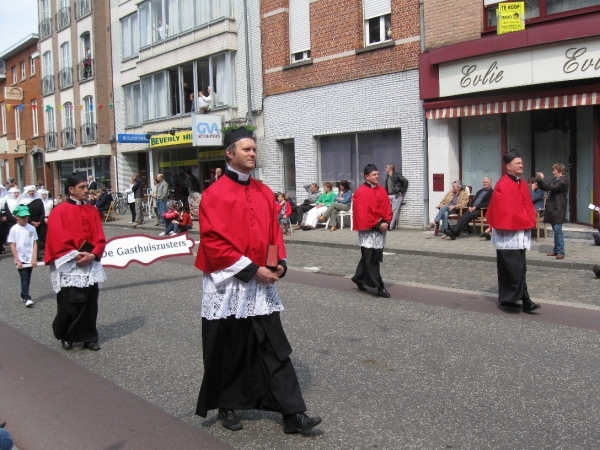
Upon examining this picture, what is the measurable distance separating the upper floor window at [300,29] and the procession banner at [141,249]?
10.9 metres

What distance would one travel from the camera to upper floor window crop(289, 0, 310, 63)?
19750mm

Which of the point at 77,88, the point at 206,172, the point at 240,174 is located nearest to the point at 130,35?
the point at 77,88

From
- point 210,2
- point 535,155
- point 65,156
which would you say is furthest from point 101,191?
point 535,155

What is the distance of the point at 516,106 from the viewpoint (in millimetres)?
14281

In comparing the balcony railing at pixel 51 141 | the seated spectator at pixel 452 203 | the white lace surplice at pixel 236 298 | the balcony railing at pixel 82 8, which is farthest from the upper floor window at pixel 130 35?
the white lace surplice at pixel 236 298

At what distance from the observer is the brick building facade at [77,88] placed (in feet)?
103

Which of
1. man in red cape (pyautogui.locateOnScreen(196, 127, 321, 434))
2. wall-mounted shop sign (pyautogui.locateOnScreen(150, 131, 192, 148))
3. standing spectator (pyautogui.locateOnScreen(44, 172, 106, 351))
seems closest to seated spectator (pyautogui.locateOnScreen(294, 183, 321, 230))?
wall-mounted shop sign (pyautogui.locateOnScreen(150, 131, 192, 148))

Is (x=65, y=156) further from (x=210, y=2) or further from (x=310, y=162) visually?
(x=310, y=162)

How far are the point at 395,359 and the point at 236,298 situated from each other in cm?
224

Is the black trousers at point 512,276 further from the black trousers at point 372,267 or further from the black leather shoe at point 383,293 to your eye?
the black trousers at point 372,267

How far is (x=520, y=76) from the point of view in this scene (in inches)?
553

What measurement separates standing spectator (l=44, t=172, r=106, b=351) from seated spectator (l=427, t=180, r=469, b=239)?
984cm

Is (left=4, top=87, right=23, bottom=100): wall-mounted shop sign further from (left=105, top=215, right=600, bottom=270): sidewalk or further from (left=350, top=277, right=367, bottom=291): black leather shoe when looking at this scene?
(left=350, top=277, right=367, bottom=291): black leather shoe

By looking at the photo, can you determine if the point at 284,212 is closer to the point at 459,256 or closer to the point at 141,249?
the point at 459,256
